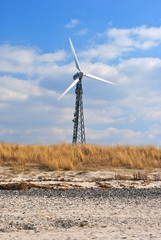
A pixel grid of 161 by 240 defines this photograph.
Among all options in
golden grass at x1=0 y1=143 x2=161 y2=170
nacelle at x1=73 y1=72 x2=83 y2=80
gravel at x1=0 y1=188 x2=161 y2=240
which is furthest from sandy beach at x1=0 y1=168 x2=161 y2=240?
nacelle at x1=73 y1=72 x2=83 y2=80

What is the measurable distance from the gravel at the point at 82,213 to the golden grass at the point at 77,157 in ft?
22.0

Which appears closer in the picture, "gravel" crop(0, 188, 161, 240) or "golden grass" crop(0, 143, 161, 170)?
"gravel" crop(0, 188, 161, 240)

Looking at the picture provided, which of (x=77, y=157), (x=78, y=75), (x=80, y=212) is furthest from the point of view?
(x=78, y=75)

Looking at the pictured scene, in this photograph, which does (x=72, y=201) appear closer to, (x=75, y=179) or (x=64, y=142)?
(x=75, y=179)

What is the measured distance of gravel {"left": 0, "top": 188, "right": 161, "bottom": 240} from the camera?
6.98 m

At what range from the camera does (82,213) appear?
8.81 meters

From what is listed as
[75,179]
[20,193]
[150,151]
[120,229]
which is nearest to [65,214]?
[120,229]

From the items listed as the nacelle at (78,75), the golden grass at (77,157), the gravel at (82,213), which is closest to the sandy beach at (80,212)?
the gravel at (82,213)

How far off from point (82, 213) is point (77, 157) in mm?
12064

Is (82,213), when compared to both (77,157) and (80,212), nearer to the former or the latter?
(80,212)

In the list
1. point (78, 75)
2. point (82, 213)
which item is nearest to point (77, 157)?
point (82, 213)

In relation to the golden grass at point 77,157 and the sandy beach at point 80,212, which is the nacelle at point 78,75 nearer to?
the golden grass at point 77,157

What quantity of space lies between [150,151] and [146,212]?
47.0 ft

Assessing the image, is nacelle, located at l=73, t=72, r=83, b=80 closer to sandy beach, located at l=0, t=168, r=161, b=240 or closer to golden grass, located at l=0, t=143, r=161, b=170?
golden grass, located at l=0, t=143, r=161, b=170
